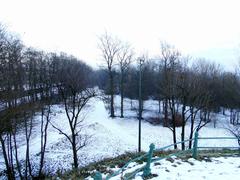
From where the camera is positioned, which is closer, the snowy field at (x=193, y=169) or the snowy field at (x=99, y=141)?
the snowy field at (x=193, y=169)

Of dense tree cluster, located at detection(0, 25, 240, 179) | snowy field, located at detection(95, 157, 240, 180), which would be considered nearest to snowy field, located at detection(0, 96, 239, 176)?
dense tree cluster, located at detection(0, 25, 240, 179)

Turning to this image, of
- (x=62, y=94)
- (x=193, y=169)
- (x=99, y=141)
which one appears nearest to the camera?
(x=193, y=169)

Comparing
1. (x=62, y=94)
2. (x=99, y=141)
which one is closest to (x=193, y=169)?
(x=62, y=94)

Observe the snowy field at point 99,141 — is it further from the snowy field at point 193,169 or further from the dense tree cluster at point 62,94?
the snowy field at point 193,169

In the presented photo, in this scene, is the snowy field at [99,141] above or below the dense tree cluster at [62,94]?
below

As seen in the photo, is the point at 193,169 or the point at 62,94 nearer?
the point at 193,169

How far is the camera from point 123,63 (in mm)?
40344

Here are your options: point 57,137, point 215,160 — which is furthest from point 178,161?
point 57,137

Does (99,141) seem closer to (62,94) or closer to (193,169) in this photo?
(62,94)

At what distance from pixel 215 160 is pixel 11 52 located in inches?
816

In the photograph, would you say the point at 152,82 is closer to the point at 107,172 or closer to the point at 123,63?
the point at 123,63

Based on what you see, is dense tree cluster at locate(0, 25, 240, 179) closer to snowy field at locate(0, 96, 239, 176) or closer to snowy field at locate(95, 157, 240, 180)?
snowy field at locate(0, 96, 239, 176)

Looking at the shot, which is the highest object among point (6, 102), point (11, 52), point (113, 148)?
point (11, 52)

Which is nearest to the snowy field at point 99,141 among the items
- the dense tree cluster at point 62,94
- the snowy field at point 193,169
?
the dense tree cluster at point 62,94
